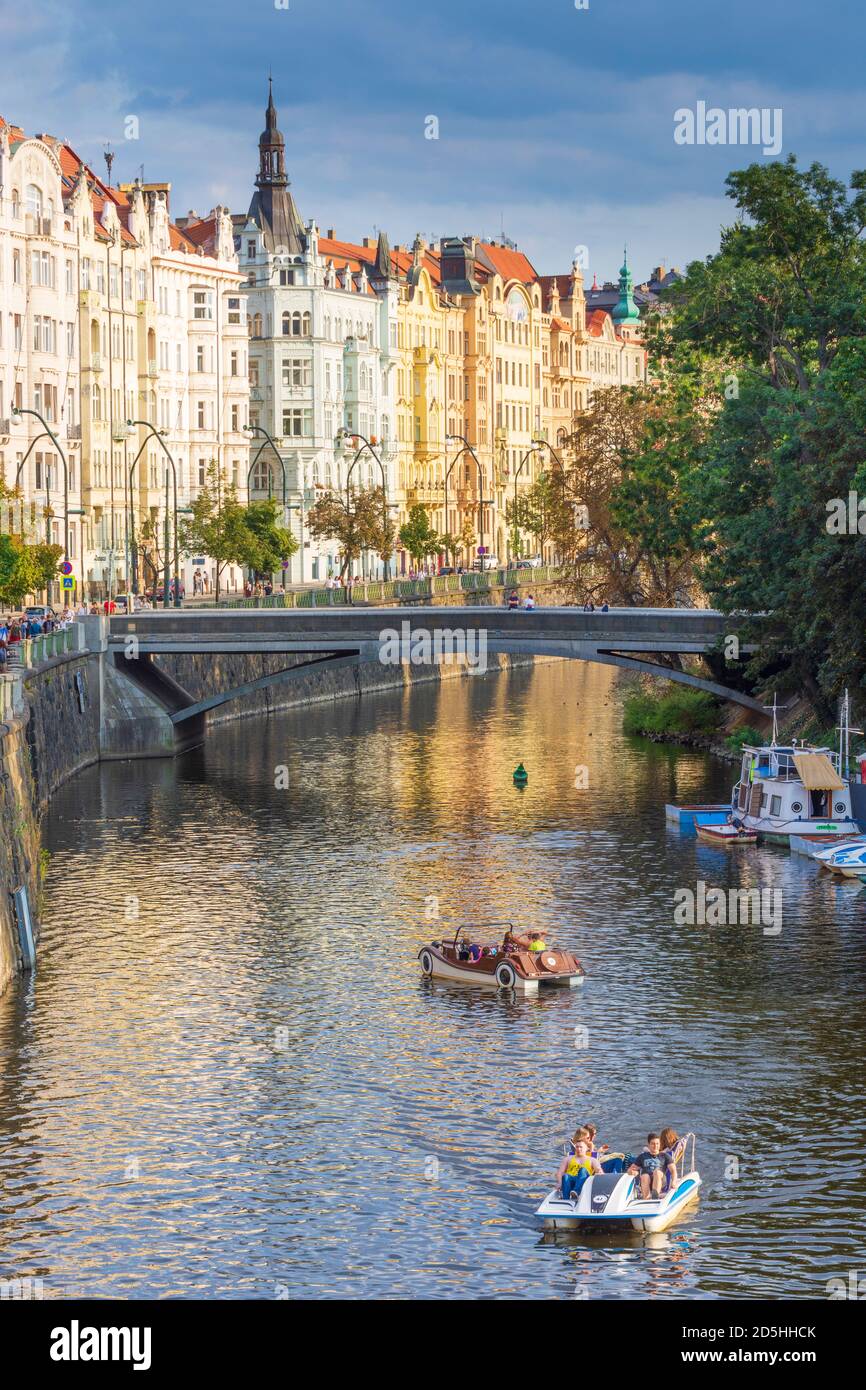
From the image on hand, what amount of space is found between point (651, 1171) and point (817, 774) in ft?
128

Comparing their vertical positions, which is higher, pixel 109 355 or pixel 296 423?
pixel 109 355

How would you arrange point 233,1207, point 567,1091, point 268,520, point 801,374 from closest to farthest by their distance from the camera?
point 233,1207
point 567,1091
point 801,374
point 268,520

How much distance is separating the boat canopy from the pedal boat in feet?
127

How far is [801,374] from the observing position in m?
95.1

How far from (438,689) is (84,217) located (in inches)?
1320

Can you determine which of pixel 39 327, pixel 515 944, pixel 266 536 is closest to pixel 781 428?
pixel 515 944

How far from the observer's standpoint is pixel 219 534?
143 m

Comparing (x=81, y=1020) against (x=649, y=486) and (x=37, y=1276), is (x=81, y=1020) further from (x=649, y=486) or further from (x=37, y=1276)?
(x=649, y=486)

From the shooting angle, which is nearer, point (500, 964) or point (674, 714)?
point (500, 964)

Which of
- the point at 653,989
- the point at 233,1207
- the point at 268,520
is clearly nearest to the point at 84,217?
the point at 268,520

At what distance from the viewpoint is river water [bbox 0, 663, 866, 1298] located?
4156 cm

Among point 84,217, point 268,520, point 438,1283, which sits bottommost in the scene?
point 438,1283

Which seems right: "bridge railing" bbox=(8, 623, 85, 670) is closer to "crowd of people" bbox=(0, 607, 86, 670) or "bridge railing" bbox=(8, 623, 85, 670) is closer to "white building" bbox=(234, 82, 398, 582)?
"crowd of people" bbox=(0, 607, 86, 670)

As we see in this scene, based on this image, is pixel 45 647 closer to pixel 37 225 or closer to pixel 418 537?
pixel 37 225
